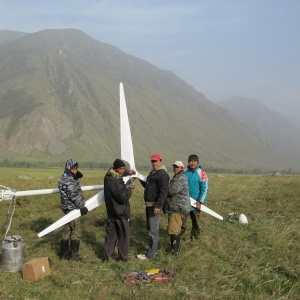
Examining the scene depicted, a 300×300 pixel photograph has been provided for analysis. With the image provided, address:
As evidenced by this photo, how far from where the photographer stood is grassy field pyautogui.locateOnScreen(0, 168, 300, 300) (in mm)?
7227

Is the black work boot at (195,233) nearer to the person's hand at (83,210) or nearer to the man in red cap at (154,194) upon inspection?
the man in red cap at (154,194)

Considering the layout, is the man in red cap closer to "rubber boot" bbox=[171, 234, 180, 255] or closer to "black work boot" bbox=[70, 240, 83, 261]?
"rubber boot" bbox=[171, 234, 180, 255]

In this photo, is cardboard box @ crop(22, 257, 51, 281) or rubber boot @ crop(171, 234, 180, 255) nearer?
cardboard box @ crop(22, 257, 51, 281)

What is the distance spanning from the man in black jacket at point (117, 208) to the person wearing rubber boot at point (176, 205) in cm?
107

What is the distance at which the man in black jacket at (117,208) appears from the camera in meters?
9.12

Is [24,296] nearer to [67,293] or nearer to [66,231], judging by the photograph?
[67,293]

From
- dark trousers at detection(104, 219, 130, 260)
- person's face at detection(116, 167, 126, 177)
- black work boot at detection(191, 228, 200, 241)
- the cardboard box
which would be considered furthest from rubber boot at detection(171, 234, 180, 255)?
the cardboard box

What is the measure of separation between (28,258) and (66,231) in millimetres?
1163

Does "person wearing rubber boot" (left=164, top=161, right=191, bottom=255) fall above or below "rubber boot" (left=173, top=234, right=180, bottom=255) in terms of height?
above

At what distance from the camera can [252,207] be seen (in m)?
14.4

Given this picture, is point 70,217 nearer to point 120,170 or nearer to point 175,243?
point 120,170

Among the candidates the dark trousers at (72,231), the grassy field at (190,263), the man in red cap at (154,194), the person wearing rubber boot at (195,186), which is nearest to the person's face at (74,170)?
the dark trousers at (72,231)

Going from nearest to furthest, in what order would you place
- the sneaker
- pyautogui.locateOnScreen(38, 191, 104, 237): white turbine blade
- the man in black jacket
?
1. pyautogui.locateOnScreen(38, 191, 104, 237): white turbine blade
2. the man in black jacket
3. the sneaker

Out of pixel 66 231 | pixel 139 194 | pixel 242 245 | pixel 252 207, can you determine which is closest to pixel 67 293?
pixel 66 231
